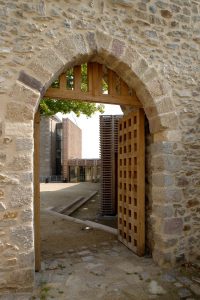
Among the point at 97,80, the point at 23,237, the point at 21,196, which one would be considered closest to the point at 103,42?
the point at 97,80

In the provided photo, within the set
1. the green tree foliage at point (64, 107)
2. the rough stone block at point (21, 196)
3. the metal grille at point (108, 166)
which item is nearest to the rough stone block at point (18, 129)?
the rough stone block at point (21, 196)

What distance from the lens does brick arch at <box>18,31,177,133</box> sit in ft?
10.6

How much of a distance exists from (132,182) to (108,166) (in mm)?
4263

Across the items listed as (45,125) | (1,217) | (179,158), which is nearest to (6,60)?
(1,217)

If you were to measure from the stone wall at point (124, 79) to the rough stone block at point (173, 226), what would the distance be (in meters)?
0.01

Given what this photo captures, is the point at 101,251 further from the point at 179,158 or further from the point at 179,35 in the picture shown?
the point at 179,35

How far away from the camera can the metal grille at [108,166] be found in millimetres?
8695

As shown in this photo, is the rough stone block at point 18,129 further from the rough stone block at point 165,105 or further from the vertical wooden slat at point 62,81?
the rough stone block at point 165,105

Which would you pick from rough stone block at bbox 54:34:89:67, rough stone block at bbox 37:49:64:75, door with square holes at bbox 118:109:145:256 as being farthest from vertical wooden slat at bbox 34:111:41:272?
door with square holes at bbox 118:109:145:256

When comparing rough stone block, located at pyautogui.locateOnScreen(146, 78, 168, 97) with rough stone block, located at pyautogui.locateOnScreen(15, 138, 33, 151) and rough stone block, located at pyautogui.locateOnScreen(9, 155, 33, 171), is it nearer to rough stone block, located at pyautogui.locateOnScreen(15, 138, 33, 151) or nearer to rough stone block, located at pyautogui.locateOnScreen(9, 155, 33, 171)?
rough stone block, located at pyautogui.locateOnScreen(15, 138, 33, 151)

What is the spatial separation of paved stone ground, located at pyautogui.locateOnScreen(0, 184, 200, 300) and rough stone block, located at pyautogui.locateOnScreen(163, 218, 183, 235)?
20.3 inches

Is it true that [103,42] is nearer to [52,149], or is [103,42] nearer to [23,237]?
[23,237]

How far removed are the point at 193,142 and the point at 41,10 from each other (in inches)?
111

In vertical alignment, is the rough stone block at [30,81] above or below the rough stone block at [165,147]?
above
